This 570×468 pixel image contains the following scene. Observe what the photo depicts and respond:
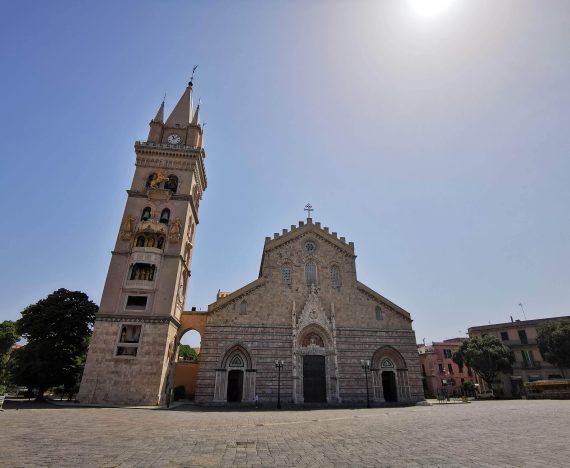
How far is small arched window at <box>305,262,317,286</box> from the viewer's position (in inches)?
1273

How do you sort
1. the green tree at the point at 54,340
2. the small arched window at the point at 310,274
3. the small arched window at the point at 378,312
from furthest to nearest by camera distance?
1. the small arched window at the point at 310,274
2. the small arched window at the point at 378,312
3. the green tree at the point at 54,340

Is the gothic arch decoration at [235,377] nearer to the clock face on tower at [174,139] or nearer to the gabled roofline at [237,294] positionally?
the gabled roofline at [237,294]

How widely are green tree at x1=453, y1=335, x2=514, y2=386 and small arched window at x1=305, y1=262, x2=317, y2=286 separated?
25652 millimetres

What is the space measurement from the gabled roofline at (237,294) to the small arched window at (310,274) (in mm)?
4216

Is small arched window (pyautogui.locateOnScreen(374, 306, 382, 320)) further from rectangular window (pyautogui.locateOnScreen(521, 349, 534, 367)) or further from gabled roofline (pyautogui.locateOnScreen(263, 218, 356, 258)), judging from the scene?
rectangular window (pyautogui.locateOnScreen(521, 349, 534, 367))

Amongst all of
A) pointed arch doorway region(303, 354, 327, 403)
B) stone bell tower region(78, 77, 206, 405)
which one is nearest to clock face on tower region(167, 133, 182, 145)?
stone bell tower region(78, 77, 206, 405)

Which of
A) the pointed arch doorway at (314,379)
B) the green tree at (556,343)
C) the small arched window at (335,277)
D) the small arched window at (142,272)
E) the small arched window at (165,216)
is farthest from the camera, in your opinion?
the green tree at (556,343)

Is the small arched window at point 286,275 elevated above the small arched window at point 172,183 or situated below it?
below

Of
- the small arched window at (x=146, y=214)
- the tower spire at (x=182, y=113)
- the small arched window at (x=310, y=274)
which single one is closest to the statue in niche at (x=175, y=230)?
the small arched window at (x=146, y=214)

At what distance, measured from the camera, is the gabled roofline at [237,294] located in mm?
29797

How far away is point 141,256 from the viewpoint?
1158 inches

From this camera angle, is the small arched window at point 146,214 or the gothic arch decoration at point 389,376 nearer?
the gothic arch decoration at point 389,376

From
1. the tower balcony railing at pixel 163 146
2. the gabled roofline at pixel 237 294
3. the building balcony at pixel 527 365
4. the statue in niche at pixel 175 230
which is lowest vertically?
the building balcony at pixel 527 365

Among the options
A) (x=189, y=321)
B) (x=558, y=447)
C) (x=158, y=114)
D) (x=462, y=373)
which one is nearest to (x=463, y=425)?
(x=558, y=447)
